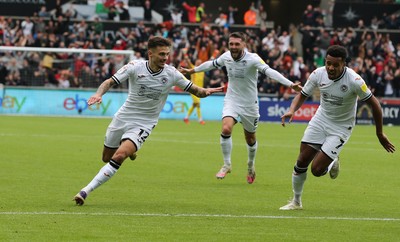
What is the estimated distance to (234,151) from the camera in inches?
922

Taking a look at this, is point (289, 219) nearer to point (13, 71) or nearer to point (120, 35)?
point (13, 71)

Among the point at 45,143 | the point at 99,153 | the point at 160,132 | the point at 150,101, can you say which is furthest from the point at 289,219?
the point at 160,132

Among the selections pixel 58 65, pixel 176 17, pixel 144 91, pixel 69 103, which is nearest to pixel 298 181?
pixel 144 91

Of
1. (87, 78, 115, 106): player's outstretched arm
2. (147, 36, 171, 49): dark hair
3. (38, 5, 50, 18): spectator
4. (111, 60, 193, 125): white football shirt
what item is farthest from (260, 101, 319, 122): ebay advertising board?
(87, 78, 115, 106): player's outstretched arm

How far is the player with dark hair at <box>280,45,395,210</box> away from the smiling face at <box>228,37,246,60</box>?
11.9 feet

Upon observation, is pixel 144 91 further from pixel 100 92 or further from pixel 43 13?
pixel 43 13

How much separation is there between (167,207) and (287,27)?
36446 millimetres

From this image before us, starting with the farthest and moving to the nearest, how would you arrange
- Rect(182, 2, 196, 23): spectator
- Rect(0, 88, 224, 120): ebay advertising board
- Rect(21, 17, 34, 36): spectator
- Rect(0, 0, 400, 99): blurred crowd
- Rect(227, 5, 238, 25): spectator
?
Rect(227, 5, 238, 25): spectator → Rect(182, 2, 196, 23): spectator → Rect(21, 17, 34, 36): spectator → Rect(0, 0, 400, 99): blurred crowd → Rect(0, 88, 224, 120): ebay advertising board

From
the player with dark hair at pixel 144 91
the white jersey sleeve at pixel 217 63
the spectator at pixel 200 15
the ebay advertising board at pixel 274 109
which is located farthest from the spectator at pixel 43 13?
the player with dark hair at pixel 144 91

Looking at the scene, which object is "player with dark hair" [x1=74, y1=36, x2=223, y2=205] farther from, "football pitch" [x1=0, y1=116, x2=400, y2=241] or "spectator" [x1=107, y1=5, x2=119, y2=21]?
"spectator" [x1=107, y1=5, x2=119, y2=21]

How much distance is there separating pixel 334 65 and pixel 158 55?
2441mm

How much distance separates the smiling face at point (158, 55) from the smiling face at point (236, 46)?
3.31 metres

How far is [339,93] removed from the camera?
41.1ft

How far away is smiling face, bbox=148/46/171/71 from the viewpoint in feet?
42.8
